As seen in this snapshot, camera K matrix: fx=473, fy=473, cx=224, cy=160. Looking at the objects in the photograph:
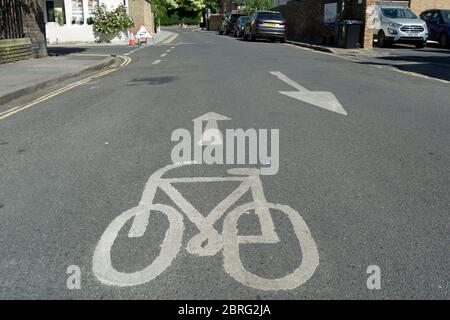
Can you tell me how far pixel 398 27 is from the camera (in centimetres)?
2184

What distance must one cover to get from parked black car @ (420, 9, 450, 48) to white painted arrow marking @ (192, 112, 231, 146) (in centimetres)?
2026

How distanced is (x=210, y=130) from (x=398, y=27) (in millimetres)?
18640

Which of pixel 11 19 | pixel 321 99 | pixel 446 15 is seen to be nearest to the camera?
pixel 321 99

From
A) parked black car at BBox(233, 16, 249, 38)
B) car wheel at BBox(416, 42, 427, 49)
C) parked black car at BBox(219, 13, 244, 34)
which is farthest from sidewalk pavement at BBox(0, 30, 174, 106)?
parked black car at BBox(219, 13, 244, 34)

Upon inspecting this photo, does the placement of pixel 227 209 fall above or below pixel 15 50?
below

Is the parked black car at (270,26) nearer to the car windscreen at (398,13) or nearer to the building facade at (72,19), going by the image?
the car windscreen at (398,13)

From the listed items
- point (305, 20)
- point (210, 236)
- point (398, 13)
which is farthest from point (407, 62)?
point (305, 20)

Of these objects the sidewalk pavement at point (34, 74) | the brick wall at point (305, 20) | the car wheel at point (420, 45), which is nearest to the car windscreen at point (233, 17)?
the brick wall at point (305, 20)

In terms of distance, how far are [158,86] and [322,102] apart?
380 cm

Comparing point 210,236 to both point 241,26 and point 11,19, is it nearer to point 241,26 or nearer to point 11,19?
point 11,19

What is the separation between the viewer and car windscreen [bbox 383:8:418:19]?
22.8 meters

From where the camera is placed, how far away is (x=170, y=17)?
93188mm

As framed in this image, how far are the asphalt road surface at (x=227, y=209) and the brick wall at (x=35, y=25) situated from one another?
10828 mm

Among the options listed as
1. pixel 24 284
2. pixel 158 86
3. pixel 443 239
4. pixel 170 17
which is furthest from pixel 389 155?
pixel 170 17
